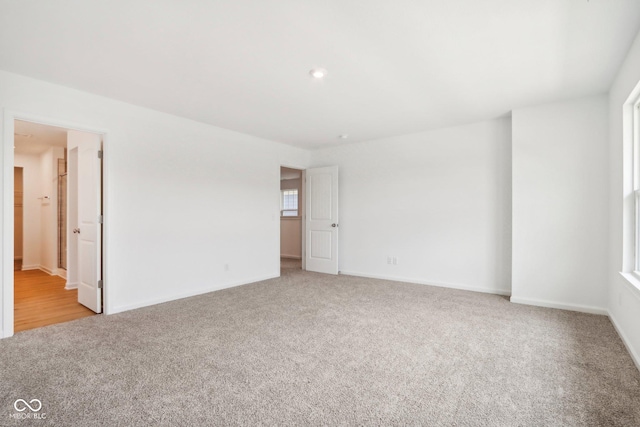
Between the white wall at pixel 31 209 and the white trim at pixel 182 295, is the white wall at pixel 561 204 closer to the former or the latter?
the white trim at pixel 182 295

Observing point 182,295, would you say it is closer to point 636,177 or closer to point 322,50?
point 322,50

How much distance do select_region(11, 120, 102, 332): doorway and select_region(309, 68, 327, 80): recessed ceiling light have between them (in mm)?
2682

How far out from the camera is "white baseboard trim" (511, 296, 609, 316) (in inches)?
140

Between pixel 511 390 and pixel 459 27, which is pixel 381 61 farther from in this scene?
pixel 511 390

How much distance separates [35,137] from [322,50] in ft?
18.3

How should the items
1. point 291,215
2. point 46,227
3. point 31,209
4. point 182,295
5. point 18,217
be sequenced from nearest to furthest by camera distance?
point 182,295 → point 46,227 → point 31,209 → point 18,217 → point 291,215

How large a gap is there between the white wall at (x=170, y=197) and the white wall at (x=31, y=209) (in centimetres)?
474

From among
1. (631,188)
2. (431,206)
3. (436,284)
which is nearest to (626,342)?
(631,188)

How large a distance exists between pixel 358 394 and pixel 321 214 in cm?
442

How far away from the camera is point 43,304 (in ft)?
13.2

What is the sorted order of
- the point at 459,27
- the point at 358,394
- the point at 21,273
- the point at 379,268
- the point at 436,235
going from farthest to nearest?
the point at 21,273 → the point at 379,268 → the point at 436,235 → the point at 459,27 → the point at 358,394

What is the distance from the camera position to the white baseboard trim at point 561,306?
3553 millimetres

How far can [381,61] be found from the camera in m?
2.77

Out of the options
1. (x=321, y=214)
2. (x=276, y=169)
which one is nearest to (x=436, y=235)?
(x=321, y=214)
